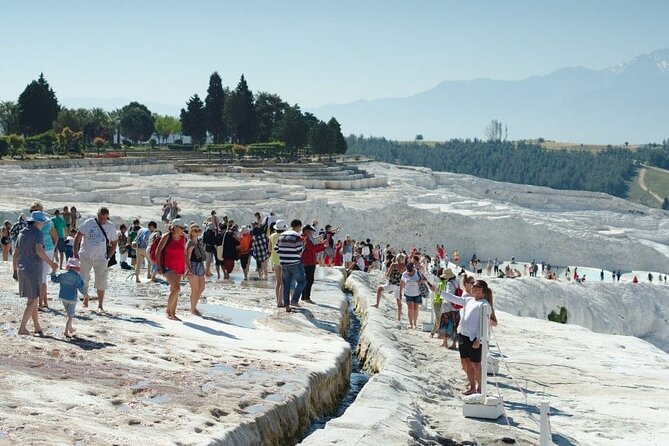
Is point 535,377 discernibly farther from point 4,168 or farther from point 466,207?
point 466,207

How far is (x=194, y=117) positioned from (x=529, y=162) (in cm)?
9828

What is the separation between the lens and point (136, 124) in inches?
3110

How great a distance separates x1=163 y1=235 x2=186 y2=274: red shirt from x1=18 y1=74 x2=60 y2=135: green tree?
54.9m

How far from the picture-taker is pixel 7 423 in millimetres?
5625

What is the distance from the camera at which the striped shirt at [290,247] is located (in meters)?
11.2

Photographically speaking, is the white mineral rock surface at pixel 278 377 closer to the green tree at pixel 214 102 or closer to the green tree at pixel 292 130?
the green tree at pixel 292 130

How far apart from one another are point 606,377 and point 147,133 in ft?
241

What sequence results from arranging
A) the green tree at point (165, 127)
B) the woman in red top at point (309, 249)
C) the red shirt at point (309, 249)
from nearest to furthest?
the woman in red top at point (309, 249) → the red shirt at point (309, 249) → the green tree at point (165, 127)

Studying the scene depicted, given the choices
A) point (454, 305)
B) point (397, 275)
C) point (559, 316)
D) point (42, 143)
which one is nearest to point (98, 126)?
point (42, 143)

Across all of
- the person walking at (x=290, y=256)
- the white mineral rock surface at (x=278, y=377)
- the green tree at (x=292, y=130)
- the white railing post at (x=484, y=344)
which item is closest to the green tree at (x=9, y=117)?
the green tree at (x=292, y=130)

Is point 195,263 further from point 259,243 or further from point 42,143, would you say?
point 42,143

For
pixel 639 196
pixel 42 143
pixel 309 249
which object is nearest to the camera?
pixel 309 249

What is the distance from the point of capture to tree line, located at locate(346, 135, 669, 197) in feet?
493

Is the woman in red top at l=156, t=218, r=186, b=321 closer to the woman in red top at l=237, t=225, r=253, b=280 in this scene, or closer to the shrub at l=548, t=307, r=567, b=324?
the woman in red top at l=237, t=225, r=253, b=280
